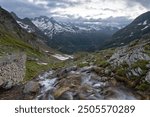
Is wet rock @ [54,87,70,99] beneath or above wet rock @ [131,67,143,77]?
beneath

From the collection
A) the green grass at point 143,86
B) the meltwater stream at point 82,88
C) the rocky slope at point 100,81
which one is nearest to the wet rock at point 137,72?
the rocky slope at point 100,81

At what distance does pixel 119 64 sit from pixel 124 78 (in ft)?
6.53

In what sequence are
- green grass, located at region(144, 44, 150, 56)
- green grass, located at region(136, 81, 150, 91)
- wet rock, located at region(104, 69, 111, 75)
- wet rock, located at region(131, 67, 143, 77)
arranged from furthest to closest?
green grass, located at region(144, 44, 150, 56) → wet rock, located at region(104, 69, 111, 75) → wet rock, located at region(131, 67, 143, 77) → green grass, located at region(136, 81, 150, 91)

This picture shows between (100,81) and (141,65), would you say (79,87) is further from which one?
(141,65)

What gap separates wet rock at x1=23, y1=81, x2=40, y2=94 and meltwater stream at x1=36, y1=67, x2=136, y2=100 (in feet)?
1.05

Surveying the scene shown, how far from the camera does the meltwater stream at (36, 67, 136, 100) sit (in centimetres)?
1914

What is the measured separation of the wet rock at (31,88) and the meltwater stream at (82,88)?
1.05ft

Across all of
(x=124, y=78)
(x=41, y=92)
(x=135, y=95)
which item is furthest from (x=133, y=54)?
(x=41, y=92)

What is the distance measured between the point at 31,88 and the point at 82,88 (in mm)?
4321

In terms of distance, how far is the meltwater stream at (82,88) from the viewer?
19141 mm

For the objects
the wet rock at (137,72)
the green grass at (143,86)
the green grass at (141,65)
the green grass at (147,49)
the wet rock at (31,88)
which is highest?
the green grass at (147,49)

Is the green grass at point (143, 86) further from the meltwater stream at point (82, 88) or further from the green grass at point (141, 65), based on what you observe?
the green grass at point (141, 65)

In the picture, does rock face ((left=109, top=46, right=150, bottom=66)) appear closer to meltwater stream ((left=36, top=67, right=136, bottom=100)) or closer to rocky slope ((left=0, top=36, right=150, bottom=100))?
rocky slope ((left=0, top=36, right=150, bottom=100))

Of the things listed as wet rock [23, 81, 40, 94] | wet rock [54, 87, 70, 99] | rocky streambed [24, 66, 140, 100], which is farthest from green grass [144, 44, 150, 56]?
wet rock [23, 81, 40, 94]
